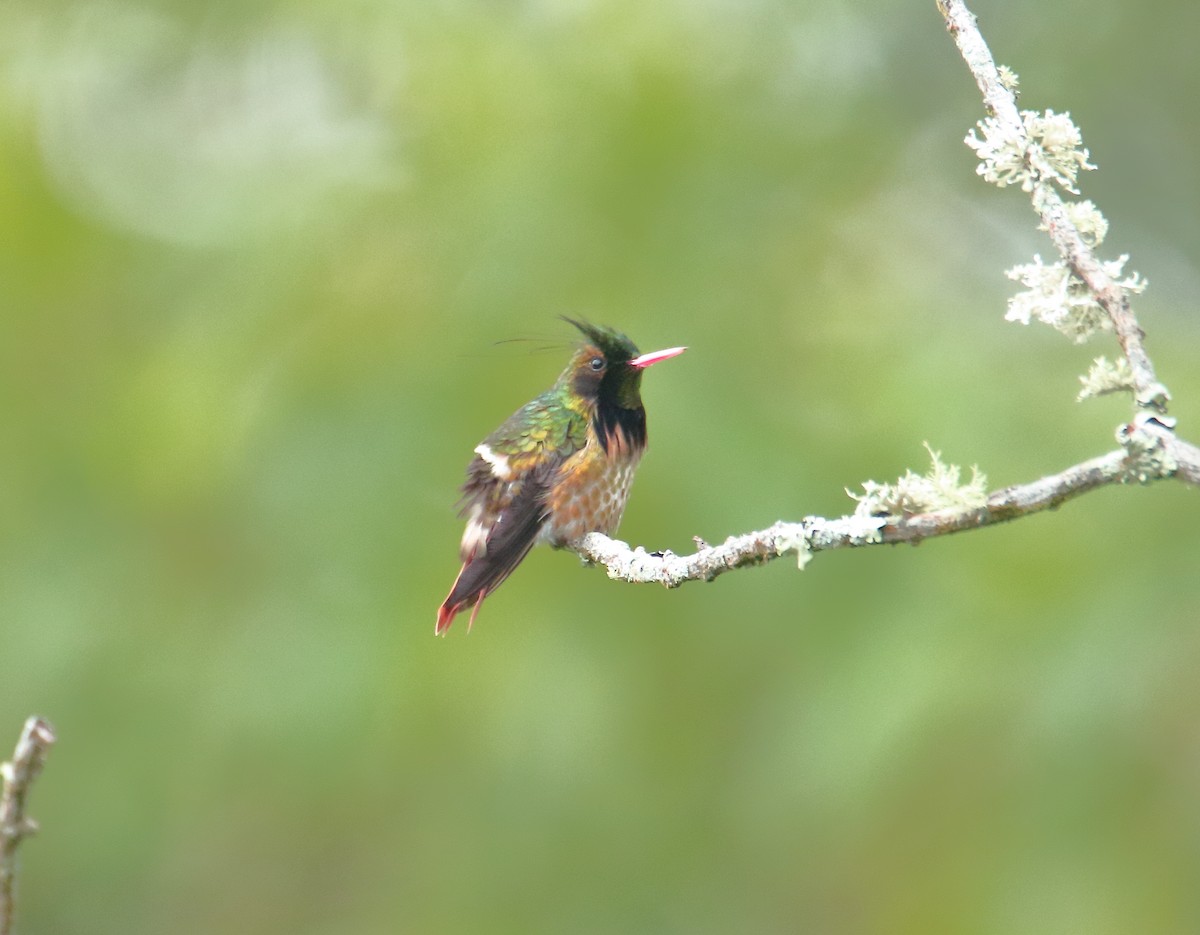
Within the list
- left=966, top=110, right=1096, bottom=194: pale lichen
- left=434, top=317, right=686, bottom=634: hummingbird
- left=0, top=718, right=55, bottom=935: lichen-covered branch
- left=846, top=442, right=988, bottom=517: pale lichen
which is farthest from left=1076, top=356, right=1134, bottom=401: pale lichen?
left=434, top=317, right=686, bottom=634: hummingbird

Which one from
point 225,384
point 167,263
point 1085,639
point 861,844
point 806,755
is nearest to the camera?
point 1085,639

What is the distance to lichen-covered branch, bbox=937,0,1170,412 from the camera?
1.95 m

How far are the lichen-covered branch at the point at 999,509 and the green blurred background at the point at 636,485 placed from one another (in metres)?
2.39

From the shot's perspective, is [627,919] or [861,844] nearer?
[861,844]

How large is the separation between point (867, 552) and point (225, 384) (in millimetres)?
2779

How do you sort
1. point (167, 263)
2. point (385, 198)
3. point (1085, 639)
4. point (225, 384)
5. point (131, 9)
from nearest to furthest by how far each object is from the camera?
point (1085, 639) → point (225, 384) → point (385, 198) → point (167, 263) → point (131, 9)

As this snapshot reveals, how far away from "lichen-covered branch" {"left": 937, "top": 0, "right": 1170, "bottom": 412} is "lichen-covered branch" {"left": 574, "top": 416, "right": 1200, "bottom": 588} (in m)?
0.08

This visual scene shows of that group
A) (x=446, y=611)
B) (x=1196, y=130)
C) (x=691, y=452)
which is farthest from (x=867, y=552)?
(x=1196, y=130)

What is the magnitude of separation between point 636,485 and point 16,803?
3.55 meters

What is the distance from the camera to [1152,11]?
8.45m

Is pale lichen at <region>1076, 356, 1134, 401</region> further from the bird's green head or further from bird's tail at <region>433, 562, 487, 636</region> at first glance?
the bird's green head

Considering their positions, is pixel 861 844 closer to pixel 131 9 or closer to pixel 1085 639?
pixel 1085 639

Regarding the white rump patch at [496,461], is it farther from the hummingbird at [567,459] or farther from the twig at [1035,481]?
the twig at [1035,481]

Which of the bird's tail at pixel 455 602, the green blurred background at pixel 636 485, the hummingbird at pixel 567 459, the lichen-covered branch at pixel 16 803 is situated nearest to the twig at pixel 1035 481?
the lichen-covered branch at pixel 16 803
